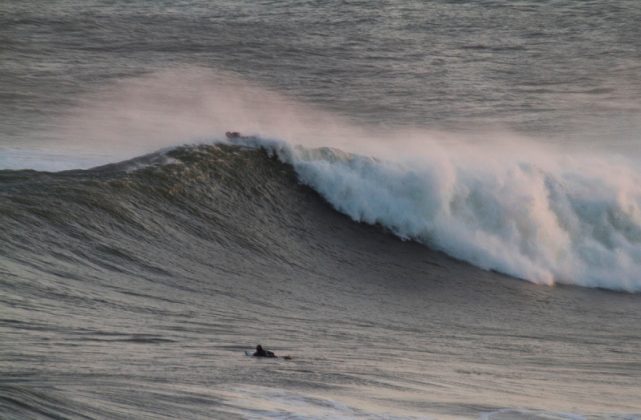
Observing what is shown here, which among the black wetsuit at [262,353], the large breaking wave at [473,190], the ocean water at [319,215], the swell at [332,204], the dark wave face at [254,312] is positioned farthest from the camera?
the large breaking wave at [473,190]

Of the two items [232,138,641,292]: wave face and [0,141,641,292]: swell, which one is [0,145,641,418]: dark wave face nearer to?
[0,141,641,292]: swell

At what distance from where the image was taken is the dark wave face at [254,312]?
9.80m

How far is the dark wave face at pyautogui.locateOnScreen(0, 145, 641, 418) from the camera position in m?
9.80

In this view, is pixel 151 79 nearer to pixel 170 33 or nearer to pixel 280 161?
pixel 170 33

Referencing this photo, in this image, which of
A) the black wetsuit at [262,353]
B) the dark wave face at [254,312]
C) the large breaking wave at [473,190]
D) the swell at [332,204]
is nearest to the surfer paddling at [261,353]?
the black wetsuit at [262,353]

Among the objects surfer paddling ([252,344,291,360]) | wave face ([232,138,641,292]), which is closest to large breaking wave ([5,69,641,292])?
wave face ([232,138,641,292])

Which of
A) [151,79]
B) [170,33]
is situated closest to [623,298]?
[151,79]

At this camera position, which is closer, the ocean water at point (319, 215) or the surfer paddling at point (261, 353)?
the ocean water at point (319, 215)

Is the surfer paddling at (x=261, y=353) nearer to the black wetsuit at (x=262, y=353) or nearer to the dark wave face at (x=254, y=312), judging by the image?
the black wetsuit at (x=262, y=353)

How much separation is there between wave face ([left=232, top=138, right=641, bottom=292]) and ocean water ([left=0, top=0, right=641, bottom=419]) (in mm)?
45

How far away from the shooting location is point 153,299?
44.8 feet

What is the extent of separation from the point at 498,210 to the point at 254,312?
722 cm

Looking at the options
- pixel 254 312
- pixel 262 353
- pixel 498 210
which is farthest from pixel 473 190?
pixel 262 353

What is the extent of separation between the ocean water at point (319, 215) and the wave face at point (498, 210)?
45 mm
